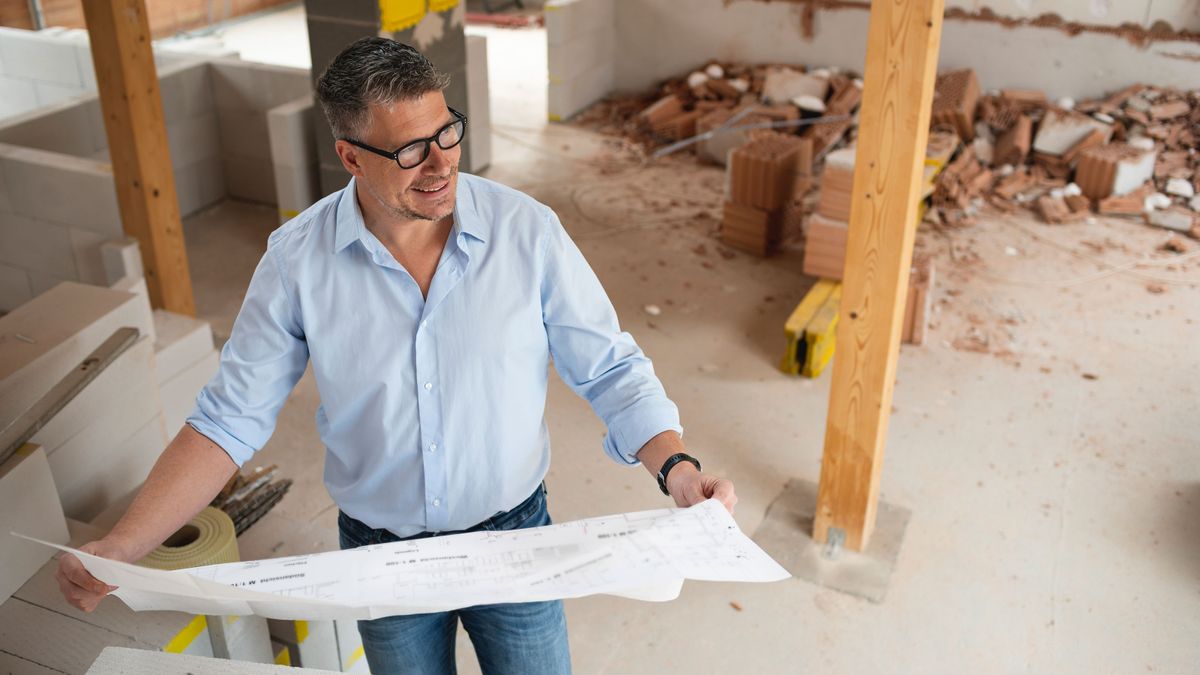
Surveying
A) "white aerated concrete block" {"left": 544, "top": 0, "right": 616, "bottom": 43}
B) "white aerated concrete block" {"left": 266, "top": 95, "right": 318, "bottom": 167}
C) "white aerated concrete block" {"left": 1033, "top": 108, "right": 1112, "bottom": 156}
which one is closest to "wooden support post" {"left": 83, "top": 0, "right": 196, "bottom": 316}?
"white aerated concrete block" {"left": 266, "top": 95, "right": 318, "bottom": 167}

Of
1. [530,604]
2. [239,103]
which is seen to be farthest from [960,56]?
[530,604]

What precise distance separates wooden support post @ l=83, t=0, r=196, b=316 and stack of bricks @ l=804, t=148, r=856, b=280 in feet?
10.9

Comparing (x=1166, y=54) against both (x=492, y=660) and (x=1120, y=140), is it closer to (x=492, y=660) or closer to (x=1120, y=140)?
(x=1120, y=140)

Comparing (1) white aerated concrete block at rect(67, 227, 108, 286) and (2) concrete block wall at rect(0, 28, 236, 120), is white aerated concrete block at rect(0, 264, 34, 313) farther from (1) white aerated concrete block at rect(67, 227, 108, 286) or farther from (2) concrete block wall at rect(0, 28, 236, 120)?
(2) concrete block wall at rect(0, 28, 236, 120)

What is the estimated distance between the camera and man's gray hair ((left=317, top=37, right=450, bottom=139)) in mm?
1799

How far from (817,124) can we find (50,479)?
7.00 metres

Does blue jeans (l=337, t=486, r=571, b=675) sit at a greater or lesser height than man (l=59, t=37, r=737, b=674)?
lesser

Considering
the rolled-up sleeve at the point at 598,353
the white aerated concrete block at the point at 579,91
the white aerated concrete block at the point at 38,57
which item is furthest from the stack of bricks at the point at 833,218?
the white aerated concrete block at the point at 38,57

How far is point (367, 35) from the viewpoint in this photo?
5.86 meters

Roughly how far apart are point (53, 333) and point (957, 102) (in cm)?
675

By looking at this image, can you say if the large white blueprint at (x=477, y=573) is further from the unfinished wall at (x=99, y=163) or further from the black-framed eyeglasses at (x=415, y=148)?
the unfinished wall at (x=99, y=163)

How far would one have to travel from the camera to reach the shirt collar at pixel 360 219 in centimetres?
197

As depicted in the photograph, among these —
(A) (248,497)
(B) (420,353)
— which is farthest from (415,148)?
(A) (248,497)

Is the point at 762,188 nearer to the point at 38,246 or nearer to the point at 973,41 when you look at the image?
the point at 973,41
